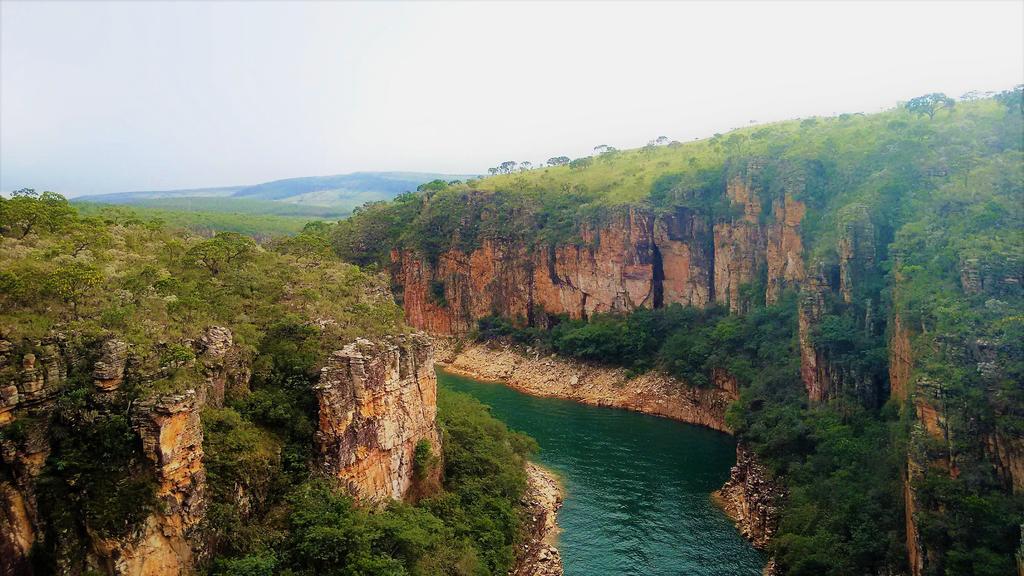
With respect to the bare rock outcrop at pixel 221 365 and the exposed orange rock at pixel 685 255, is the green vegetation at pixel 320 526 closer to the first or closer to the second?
the bare rock outcrop at pixel 221 365

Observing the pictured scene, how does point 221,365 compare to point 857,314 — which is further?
point 857,314

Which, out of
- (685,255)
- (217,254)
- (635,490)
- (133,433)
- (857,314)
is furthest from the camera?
(685,255)

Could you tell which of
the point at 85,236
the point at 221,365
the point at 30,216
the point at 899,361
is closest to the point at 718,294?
the point at 899,361

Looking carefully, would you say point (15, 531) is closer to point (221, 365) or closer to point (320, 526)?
point (221, 365)

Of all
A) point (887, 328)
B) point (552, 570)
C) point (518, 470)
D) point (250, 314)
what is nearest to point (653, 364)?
point (887, 328)

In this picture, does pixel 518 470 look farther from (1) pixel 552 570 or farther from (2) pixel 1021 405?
(2) pixel 1021 405

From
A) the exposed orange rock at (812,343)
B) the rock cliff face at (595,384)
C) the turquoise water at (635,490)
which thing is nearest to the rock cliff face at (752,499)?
the turquoise water at (635,490)

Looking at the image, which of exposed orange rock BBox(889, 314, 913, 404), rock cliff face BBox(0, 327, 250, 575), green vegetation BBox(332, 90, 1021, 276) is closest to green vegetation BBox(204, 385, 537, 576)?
rock cliff face BBox(0, 327, 250, 575)
